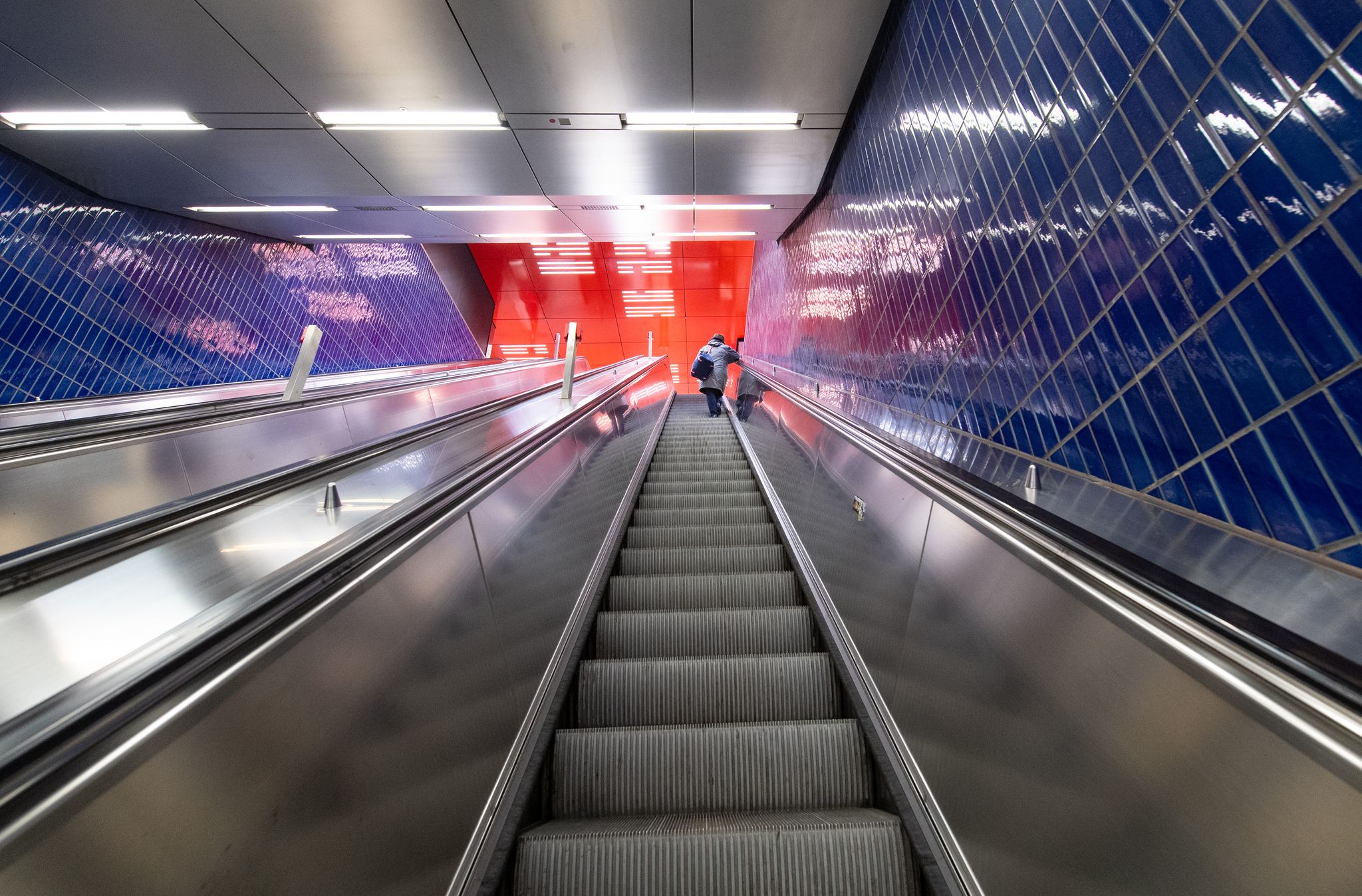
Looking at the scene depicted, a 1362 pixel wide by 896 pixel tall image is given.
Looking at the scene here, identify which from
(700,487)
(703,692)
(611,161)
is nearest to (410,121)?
(611,161)

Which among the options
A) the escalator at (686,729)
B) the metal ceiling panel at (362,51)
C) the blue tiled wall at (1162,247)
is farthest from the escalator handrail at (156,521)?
the metal ceiling panel at (362,51)

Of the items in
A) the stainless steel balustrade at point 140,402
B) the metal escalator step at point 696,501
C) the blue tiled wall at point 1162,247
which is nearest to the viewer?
the blue tiled wall at point 1162,247

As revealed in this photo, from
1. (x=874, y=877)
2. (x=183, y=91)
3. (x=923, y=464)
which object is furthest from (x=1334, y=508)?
(x=183, y=91)

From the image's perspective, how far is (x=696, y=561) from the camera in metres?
3.05

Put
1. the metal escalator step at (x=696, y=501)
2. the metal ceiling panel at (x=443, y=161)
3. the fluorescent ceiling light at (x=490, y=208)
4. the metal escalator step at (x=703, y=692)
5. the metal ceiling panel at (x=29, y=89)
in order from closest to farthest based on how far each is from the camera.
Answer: the metal escalator step at (x=703, y=692) < the metal ceiling panel at (x=29, y=89) < the metal escalator step at (x=696, y=501) < the metal ceiling panel at (x=443, y=161) < the fluorescent ceiling light at (x=490, y=208)

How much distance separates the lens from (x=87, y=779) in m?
0.54

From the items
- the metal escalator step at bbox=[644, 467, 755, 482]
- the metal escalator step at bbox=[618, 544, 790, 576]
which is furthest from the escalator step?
the metal escalator step at bbox=[644, 467, 755, 482]

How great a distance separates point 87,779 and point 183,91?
17.5ft

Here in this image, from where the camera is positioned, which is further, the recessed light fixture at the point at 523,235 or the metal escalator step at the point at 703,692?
the recessed light fixture at the point at 523,235

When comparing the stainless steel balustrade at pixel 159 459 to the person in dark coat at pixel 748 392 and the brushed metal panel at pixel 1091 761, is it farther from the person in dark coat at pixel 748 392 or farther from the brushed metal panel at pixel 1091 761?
the person in dark coat at pixel 748 392

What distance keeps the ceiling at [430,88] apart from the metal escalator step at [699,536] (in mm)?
3070

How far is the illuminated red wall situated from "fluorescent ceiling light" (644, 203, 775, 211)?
5720 mm

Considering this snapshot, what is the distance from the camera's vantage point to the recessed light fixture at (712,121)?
4473 mm

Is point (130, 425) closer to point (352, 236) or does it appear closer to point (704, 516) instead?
point (704, 516)
